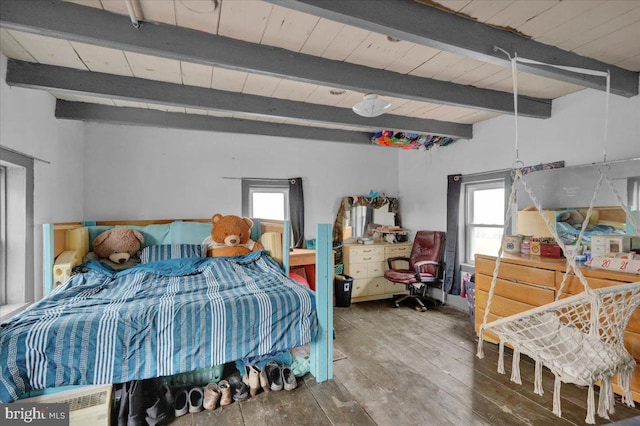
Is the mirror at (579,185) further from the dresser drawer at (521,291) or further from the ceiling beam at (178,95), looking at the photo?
the ceiling beam at (178,95)

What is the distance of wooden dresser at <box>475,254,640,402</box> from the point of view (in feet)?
6.65

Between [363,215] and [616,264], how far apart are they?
3043 mm

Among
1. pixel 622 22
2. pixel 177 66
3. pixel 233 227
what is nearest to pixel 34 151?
pixel 177 66

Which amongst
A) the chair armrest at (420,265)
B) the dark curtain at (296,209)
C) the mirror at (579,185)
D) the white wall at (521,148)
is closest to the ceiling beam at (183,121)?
the dark curtain at (296,209)

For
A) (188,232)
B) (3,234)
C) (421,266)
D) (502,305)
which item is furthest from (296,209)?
(3,234)

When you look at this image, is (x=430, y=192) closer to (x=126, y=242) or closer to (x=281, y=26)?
(x=281, y=26)

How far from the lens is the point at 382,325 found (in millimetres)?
3430

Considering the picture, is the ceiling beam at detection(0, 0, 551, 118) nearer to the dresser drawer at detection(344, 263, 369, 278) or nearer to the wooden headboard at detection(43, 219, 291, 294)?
the wooden headboard at detection(43, 219, 291, 294)

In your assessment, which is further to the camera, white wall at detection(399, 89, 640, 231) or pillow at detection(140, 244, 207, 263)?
pillow at detection(140, 244, 207, 263)

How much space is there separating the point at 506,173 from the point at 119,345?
3.82 meters

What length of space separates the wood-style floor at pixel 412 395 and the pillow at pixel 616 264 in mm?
868

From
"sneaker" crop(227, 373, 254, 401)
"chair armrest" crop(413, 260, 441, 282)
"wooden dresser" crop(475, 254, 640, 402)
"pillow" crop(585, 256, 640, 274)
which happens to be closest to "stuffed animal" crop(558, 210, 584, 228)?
"wooden dresser" crop(475, 254, 640, 402)

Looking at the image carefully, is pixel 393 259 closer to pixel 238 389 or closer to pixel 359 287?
pixel 359 287

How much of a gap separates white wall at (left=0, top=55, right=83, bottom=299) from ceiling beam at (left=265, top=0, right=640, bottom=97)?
6.95 ft
